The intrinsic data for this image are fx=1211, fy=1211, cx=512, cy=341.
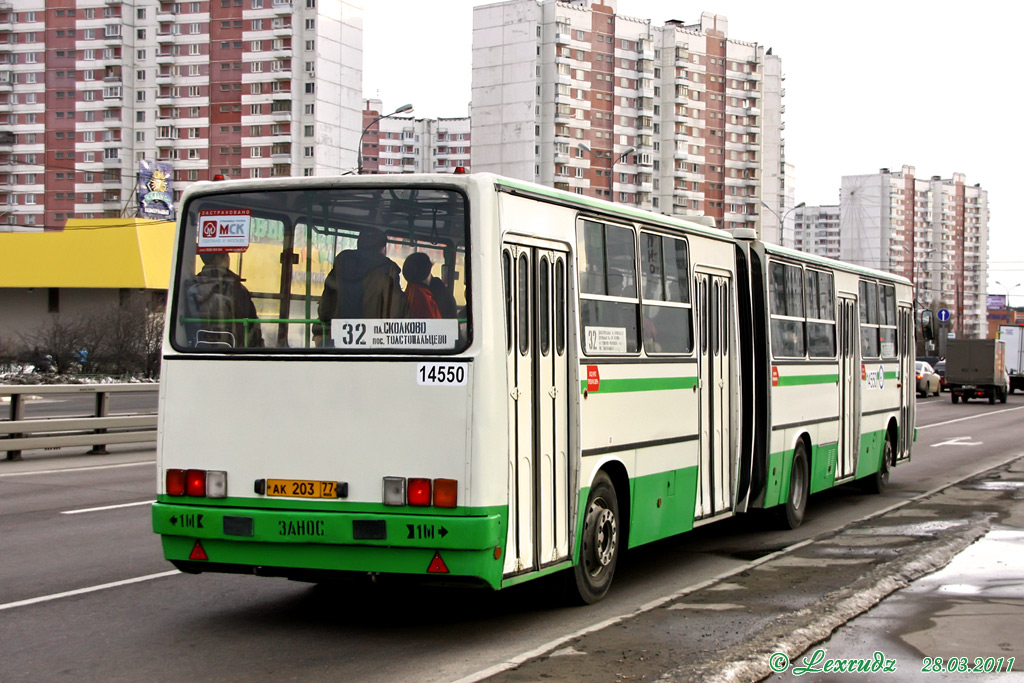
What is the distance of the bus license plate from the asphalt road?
0.89 meters

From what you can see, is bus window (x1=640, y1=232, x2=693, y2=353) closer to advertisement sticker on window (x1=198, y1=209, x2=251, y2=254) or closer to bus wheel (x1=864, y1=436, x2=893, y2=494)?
advertisement sticker on window (x1=198, y1=209, x2=251, y2=254)

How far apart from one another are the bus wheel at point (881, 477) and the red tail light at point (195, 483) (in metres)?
11.4

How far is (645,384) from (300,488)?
9.91 feet

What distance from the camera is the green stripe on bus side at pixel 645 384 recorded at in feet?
27.9

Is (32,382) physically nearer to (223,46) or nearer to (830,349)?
(830,349)

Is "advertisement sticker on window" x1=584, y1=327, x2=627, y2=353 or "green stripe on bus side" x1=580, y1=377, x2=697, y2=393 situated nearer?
"advertisement sticker on window" x1=584, y1=327, x2=627, y2=353

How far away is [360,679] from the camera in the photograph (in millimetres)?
6426

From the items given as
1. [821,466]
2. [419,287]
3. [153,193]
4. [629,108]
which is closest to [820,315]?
[821,466]

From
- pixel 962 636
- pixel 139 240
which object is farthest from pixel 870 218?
pixel 962 636

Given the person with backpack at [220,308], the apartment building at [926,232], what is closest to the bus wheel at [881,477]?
the person with backpack at [220,308]

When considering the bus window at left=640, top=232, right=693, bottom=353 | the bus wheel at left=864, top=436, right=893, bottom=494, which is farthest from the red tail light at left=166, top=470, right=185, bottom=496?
the bus wheel at left=864, top=436, right=893, bottom=494

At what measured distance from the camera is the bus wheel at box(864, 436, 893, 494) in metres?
16.6

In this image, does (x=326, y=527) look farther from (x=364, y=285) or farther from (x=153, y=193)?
(x=153, y=193)

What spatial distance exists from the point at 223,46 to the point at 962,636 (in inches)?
4213
